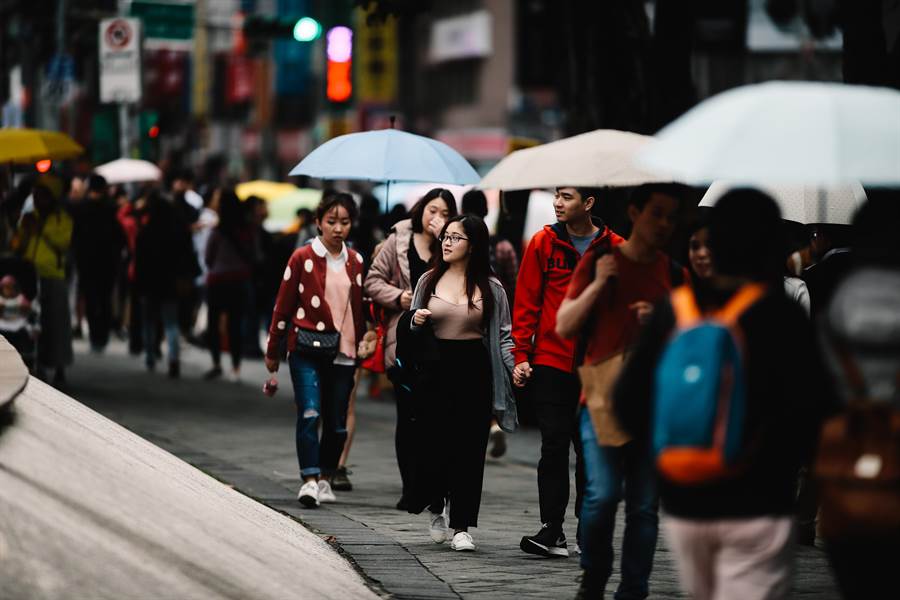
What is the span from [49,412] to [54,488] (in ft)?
4.53

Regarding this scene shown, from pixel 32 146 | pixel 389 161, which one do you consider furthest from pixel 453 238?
pixel 32 146

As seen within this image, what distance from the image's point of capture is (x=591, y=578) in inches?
292

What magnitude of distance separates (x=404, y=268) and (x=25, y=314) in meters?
5.38

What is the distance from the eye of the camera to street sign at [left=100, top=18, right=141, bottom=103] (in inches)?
891

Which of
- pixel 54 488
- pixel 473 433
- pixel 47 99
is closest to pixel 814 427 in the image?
pixel 54 488

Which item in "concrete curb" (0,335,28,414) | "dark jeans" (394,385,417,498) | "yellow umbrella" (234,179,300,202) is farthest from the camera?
"yellow umbrella" (234,179,300,202)

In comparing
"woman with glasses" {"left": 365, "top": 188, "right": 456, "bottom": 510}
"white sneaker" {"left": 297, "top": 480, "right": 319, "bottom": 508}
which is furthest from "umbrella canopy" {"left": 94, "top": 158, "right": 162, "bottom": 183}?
"white sneaker" {"left": 297, "top": 480, "right": 319, "bottom": 508}

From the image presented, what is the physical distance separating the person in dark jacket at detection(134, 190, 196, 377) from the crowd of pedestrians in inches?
0.9

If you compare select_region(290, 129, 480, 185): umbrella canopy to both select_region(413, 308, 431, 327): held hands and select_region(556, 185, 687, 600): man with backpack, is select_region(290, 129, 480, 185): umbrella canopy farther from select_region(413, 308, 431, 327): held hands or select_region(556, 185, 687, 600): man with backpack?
select_region(556, 185, 687, 600): man with backpack

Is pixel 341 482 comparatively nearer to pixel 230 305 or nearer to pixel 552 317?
pixel 552 317

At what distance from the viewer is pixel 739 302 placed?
5.39m

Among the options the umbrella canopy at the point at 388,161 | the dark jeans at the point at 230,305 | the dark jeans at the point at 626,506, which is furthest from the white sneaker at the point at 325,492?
the dark jeans at the point at 230,305

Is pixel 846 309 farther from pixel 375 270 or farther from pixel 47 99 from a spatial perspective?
pixel 47 99

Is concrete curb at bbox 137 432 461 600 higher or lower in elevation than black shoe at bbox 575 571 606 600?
lower
